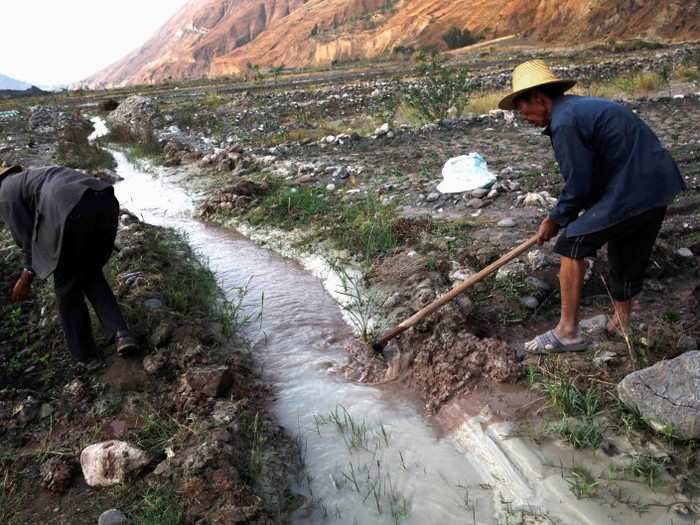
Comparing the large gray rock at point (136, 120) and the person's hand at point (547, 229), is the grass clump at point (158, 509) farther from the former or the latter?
the large gray rock at point (136, 120)

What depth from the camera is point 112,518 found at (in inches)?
89.7

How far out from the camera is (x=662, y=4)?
30.8m

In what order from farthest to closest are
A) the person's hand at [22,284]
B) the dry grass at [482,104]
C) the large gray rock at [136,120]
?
the large gray rock at [136,120]
the dry grass at [482,104]
the person's hand at [22,284]

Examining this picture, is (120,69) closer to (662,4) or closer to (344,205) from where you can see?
(662,4)

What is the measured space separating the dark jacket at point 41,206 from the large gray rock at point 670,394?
3054 millimetres

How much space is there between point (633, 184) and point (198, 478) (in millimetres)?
2488

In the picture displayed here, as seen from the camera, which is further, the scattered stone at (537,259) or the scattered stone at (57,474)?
the scattered stone at (537,259)

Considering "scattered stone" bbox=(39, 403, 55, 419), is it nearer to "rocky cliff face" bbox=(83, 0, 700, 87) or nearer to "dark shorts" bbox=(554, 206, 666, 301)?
"dark shorts" bbox=(554, 206, 666, 301)

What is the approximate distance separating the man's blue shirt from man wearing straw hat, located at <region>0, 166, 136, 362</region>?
8.49 ft

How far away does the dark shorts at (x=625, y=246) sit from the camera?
9.16ft

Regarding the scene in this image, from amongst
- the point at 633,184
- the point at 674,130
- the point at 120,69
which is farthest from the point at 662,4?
the point at 120,69

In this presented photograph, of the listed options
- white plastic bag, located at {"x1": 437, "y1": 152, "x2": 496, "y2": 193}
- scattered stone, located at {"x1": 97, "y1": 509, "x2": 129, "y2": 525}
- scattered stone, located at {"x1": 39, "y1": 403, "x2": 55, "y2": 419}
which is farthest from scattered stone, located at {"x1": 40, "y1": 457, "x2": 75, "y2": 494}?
white plastic bag, located at {"x1": 437, "y1": 152, "x2": 496, "y2": 193}

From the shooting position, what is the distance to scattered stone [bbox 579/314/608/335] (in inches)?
128

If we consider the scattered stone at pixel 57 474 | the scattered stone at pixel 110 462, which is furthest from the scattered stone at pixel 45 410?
the scattered stone at pixel 110 462
